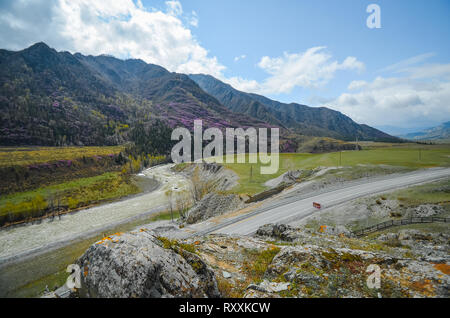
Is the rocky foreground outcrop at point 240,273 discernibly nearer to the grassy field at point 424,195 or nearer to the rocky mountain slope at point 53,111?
the grassy field at point 424,195

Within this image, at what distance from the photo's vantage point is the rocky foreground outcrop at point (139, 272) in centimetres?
455

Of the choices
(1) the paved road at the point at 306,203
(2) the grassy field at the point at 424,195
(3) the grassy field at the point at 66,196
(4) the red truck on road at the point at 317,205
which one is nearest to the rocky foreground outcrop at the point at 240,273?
(1) the paved road at the point at 306,203

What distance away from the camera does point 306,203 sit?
32.8 meters

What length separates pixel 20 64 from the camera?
584 feet

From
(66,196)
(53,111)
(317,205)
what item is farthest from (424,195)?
(53,111)

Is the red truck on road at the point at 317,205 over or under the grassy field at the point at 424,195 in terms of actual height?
under

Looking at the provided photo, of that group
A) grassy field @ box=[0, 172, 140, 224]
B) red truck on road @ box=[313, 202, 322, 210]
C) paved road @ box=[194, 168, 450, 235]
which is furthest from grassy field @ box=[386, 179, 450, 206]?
grassy field @ box=[0, 172, 140, 224]

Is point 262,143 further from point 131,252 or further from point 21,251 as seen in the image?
point 131,252

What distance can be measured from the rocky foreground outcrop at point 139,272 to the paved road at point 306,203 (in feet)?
65.7

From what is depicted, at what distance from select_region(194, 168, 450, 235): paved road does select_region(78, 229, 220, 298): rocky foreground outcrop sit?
20025 millimetres

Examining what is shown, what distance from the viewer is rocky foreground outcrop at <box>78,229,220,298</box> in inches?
179

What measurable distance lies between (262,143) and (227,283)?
132085 millimetres

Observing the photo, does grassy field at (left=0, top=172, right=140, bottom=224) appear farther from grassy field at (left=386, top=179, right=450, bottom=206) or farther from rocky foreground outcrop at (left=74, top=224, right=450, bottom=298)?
grassy field at (left=386, top=179, right=450, bottom=206)

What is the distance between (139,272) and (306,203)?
A: 32.9m
